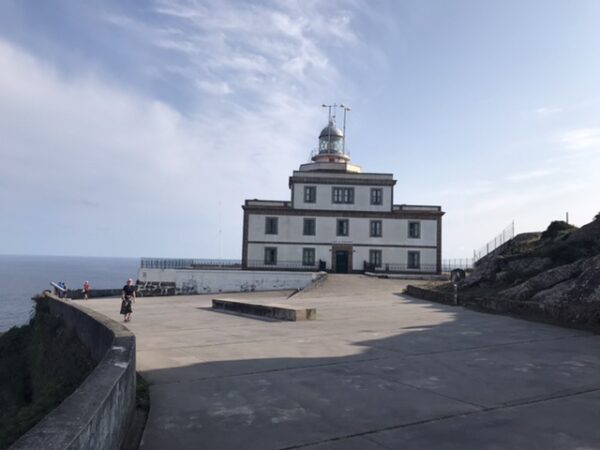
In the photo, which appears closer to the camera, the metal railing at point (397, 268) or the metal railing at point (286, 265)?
the metal railing at point (286, 265)

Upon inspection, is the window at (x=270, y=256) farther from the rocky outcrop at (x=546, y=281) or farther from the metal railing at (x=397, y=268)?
the rocky outcrop at (x=546, y=281)

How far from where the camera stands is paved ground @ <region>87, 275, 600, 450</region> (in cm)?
496

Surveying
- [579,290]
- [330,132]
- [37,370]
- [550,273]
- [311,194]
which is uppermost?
[330,132]

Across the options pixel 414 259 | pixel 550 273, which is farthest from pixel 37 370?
pixel 414 259

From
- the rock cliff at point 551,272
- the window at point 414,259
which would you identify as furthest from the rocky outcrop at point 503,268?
the window at point 414,259

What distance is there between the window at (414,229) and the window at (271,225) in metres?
11.1

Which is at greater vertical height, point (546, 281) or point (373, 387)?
point (546, 281)

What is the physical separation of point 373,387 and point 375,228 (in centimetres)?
3628

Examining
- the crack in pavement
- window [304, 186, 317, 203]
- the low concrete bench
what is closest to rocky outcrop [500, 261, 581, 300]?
the low concrete bench

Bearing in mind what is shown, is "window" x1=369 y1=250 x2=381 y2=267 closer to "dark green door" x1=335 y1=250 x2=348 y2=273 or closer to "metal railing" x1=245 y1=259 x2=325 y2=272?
"dark green door" x1=335 y1=250 x2=348 y2=273

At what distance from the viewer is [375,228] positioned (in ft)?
140

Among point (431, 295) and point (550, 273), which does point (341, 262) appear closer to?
point (431, 295)

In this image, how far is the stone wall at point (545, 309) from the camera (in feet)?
42.0

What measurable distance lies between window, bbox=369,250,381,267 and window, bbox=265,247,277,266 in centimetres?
795
